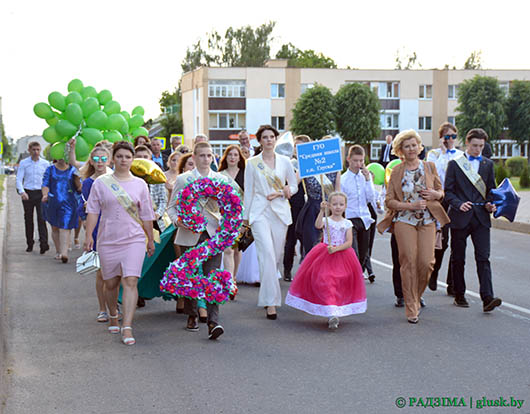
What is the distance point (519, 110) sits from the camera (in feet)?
228

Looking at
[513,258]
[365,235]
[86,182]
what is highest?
[86,182]

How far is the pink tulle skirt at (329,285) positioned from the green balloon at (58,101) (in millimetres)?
6934

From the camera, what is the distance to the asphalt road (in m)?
5.29

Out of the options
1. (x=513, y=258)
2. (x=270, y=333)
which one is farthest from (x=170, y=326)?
(x=513, y=258)

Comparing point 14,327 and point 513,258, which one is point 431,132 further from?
point 14,327

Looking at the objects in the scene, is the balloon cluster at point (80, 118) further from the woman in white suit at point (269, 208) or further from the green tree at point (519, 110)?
the green tree at point (519, 110)

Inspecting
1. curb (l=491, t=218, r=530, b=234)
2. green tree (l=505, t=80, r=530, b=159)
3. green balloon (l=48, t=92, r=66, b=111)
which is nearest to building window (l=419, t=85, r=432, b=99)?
green tree (l=505, t=80, r=530, b=159)

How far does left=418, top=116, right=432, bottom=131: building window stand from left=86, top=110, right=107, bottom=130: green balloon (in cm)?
6788

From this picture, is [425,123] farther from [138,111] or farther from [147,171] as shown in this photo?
[147,171]

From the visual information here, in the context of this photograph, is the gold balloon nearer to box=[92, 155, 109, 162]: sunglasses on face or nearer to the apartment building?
box=[92, 155, 109, 162]: sunglasses on face

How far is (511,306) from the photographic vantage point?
8.59 meters

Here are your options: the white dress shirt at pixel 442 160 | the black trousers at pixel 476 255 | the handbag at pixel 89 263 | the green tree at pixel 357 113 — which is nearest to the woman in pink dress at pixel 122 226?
the handbag at pixel 89 263

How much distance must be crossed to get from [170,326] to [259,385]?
241cm

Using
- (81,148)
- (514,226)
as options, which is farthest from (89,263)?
(514,226)
